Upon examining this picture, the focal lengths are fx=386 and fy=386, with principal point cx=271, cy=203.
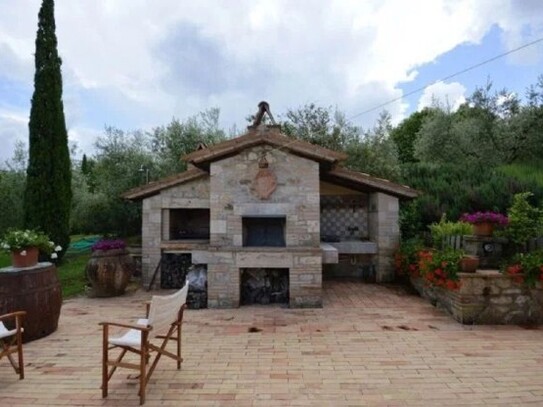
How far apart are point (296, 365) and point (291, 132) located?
38.2ft

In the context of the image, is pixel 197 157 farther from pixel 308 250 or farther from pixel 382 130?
pixel 382 130

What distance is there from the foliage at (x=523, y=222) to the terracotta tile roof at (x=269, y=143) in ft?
10.9

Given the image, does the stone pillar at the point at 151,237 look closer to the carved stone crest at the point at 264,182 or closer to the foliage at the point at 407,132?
the carved stone crest at the point at 264,182

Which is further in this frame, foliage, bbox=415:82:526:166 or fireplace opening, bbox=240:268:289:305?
foliage, bbox=415:82:526:166

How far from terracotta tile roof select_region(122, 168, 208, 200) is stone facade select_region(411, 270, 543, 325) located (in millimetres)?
6181

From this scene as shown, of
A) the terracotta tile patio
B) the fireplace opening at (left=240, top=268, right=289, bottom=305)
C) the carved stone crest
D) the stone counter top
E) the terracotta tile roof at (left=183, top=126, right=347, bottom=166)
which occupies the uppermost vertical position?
the terracotta tile roof at (left=183, top=126, right=347, bottom=166)

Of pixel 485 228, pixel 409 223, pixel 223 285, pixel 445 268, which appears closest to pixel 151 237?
pixel 223 285

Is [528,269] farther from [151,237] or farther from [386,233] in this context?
[151,237]

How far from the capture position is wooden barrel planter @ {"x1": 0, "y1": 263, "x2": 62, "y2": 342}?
17.9ft

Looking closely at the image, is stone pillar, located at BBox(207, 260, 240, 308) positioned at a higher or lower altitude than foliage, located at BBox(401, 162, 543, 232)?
lower

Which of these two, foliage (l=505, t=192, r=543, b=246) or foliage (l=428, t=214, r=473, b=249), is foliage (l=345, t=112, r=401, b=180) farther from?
foliage (l=505, t=192, r=543, b=246)

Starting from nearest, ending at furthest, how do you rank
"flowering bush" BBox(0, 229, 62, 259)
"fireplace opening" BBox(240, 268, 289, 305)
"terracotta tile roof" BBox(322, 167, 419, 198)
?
"flowering bush" BBox(0, 229, 62, 259)
"fireplace opening" BBox(240, 268, 289, 305)
"terracotta tile roof" BBox(322, 167, 419, 198)

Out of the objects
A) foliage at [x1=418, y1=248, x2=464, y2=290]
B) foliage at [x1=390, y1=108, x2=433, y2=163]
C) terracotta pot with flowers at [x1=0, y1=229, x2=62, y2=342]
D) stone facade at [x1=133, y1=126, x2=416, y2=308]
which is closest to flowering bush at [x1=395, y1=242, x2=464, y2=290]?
foliage at [x1=418, y1=248, x2=464, y2=290]

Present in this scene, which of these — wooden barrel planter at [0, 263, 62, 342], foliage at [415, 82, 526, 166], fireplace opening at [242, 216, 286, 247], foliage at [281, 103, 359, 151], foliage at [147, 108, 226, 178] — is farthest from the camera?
foliage at [415, 82, 526, 166]
